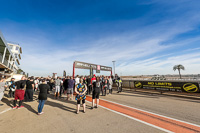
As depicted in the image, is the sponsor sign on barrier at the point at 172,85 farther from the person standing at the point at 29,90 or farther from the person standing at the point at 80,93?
the person standing at the point at 29,90

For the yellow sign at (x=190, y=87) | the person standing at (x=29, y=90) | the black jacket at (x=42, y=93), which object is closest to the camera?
the black jacket at (x=42, y=93)

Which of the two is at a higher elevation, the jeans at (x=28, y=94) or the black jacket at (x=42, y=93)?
the black jacket at (x=42, y=93)

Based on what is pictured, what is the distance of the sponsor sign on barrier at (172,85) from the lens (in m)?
7.16

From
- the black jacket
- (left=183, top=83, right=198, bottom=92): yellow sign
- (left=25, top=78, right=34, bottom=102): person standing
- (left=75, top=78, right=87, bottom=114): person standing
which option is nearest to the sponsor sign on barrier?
(left=183, top=83, right=198, bottom=92): yellow sign

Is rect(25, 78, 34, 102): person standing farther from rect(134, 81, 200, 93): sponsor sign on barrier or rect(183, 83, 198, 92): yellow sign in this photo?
rect(183, 83, 198, 92): yellow sign

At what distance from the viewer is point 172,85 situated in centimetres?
824

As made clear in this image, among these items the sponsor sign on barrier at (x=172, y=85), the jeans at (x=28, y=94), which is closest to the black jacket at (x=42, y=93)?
the jeans at (x=28, y=94)

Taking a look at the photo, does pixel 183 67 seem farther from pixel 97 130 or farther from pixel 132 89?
pixel 97 130

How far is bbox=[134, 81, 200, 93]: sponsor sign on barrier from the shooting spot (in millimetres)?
7164

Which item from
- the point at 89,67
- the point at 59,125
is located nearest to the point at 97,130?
the point at 59,125

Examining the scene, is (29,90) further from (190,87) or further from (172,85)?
Result: (190,87)

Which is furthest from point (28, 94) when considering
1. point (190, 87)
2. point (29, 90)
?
point (190, 87)

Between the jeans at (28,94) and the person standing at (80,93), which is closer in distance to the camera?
the person standing at (80,93)

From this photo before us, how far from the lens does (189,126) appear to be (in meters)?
2.96
